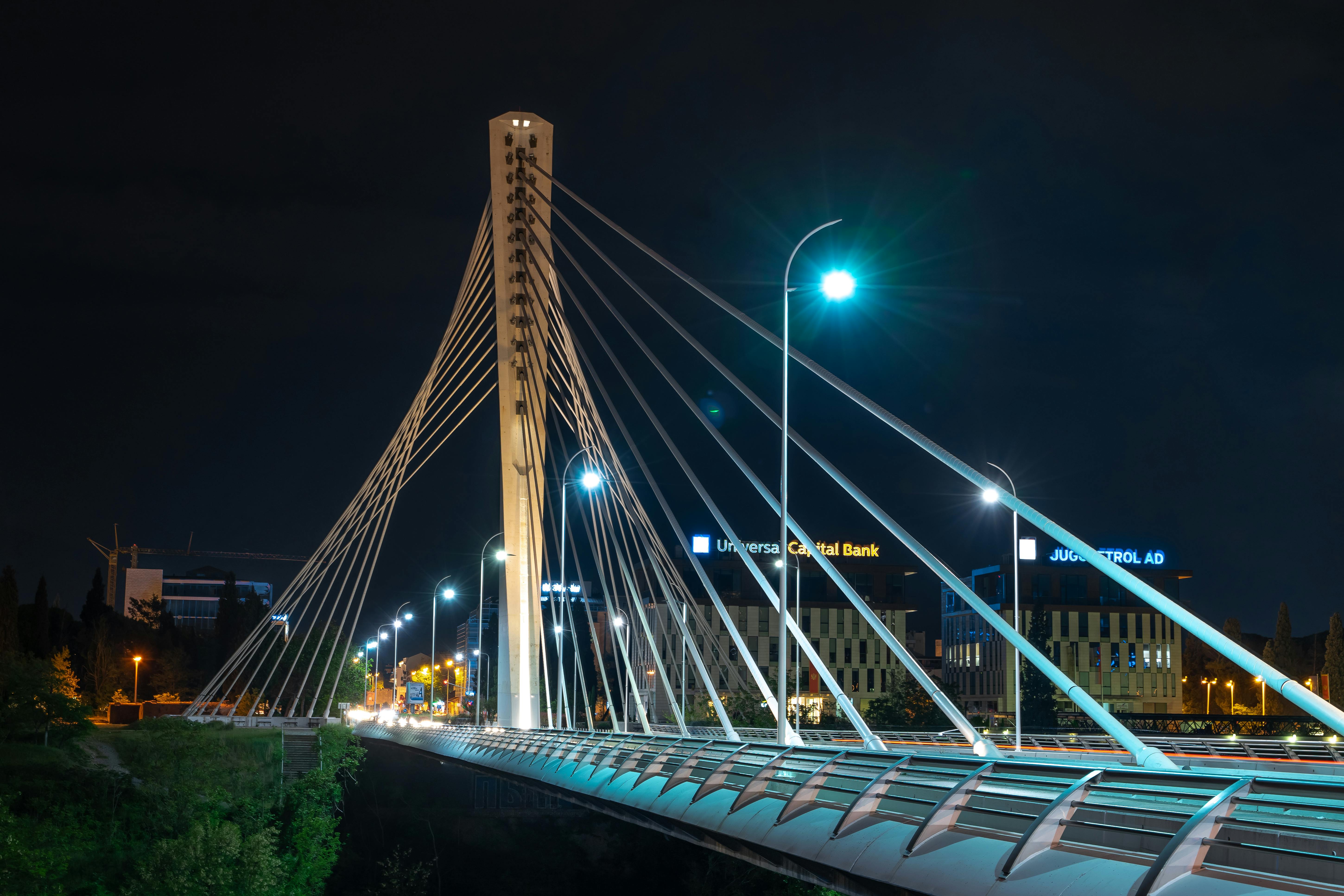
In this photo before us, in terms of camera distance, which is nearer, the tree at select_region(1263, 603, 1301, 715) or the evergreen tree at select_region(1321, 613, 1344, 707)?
the evergreen tree at select_region(1321, 613, 1344, 707)

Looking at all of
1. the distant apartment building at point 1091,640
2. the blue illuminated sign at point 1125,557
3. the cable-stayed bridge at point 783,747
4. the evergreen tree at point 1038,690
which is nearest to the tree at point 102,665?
the cable-stayed bridge at point 783,747

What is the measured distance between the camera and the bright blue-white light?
20578mm

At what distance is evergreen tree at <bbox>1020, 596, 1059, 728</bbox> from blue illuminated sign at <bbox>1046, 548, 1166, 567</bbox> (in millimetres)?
27201

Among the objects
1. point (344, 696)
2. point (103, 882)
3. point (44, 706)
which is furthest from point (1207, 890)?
point (344, 696)

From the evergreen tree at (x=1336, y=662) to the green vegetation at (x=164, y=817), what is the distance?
70576 millimetres

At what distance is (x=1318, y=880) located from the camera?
8.05 m

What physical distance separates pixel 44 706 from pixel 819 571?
263ft

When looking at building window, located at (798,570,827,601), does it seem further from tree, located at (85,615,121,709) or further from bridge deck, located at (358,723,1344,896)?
bridge deck, located at (358,723,1344,896)

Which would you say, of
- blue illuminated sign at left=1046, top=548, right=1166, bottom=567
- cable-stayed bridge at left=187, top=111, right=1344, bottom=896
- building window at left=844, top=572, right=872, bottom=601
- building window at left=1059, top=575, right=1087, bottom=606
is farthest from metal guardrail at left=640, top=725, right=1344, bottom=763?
building window at left=844, top=572, right=872, bottom=601

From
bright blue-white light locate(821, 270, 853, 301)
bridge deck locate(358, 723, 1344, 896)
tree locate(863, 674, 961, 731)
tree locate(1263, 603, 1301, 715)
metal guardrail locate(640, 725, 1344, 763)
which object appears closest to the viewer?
bridge deck locate(358, 723, 1344, 896)

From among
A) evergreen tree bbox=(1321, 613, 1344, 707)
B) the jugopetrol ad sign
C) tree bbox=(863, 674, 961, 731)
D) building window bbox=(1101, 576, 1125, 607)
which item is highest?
the jugopetrol ad sign

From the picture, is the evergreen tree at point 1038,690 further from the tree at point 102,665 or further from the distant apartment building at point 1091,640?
the tree at point 102,665

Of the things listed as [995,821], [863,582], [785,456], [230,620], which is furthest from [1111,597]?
[995,821]

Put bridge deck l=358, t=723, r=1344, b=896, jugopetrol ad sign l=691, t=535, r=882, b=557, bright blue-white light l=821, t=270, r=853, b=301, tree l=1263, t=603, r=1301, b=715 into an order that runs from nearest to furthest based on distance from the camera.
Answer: bridge deck l=358, t=723, r=1344, b=896 → bright blue-white light l=821, t=270, r=853, b=301 → tree l=1263, t=603, r=1301, b=715 → jugopetrol ad sign l=691, t=535, r=882, b=557
